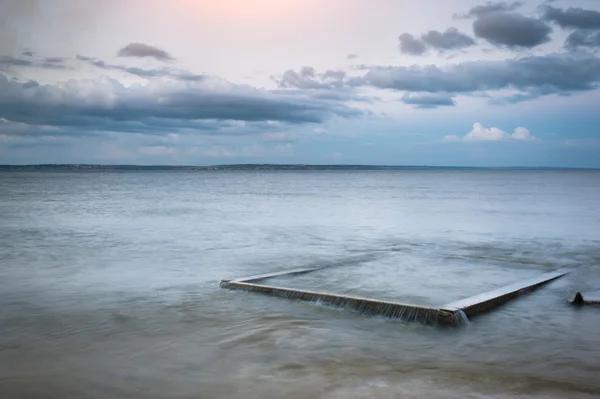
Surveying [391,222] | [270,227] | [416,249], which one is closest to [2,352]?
[416,249]

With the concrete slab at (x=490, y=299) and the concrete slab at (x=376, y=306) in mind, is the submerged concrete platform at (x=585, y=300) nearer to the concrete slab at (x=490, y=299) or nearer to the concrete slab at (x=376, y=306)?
the concrete slab at (x=490, y=299)

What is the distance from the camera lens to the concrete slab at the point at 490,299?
9.28 m

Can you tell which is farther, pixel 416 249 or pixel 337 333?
pixel 416 249

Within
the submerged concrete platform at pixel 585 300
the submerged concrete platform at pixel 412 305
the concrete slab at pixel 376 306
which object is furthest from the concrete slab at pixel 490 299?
the submerged concrete platform at pixel 585 300

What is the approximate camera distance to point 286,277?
42.6ft

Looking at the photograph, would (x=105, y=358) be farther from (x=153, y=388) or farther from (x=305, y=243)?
(x=305, y=243)

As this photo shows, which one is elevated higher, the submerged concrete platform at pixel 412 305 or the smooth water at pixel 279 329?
the submerged concrete platform at pixel 412 305

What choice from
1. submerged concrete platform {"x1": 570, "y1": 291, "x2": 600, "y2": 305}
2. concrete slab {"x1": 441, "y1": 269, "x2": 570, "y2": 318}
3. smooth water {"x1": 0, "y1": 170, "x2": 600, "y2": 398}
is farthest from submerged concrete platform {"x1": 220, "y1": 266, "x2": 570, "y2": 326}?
submerged concrete platform {"x1": 570, "y1": 291, "x2": 600, "y2": 305}

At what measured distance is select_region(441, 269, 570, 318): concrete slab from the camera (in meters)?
9.28

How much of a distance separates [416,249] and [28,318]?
1260cm

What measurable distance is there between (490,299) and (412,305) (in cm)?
161

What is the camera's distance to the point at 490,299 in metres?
9.96

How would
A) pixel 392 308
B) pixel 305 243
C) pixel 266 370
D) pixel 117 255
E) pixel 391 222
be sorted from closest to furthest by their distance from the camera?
pixel 266 370 → pixel 392 308 → pixel 117 255 → pixel 305 243 → pixel 391 222

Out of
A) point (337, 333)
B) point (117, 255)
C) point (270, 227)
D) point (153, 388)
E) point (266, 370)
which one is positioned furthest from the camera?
point (270, 227)
